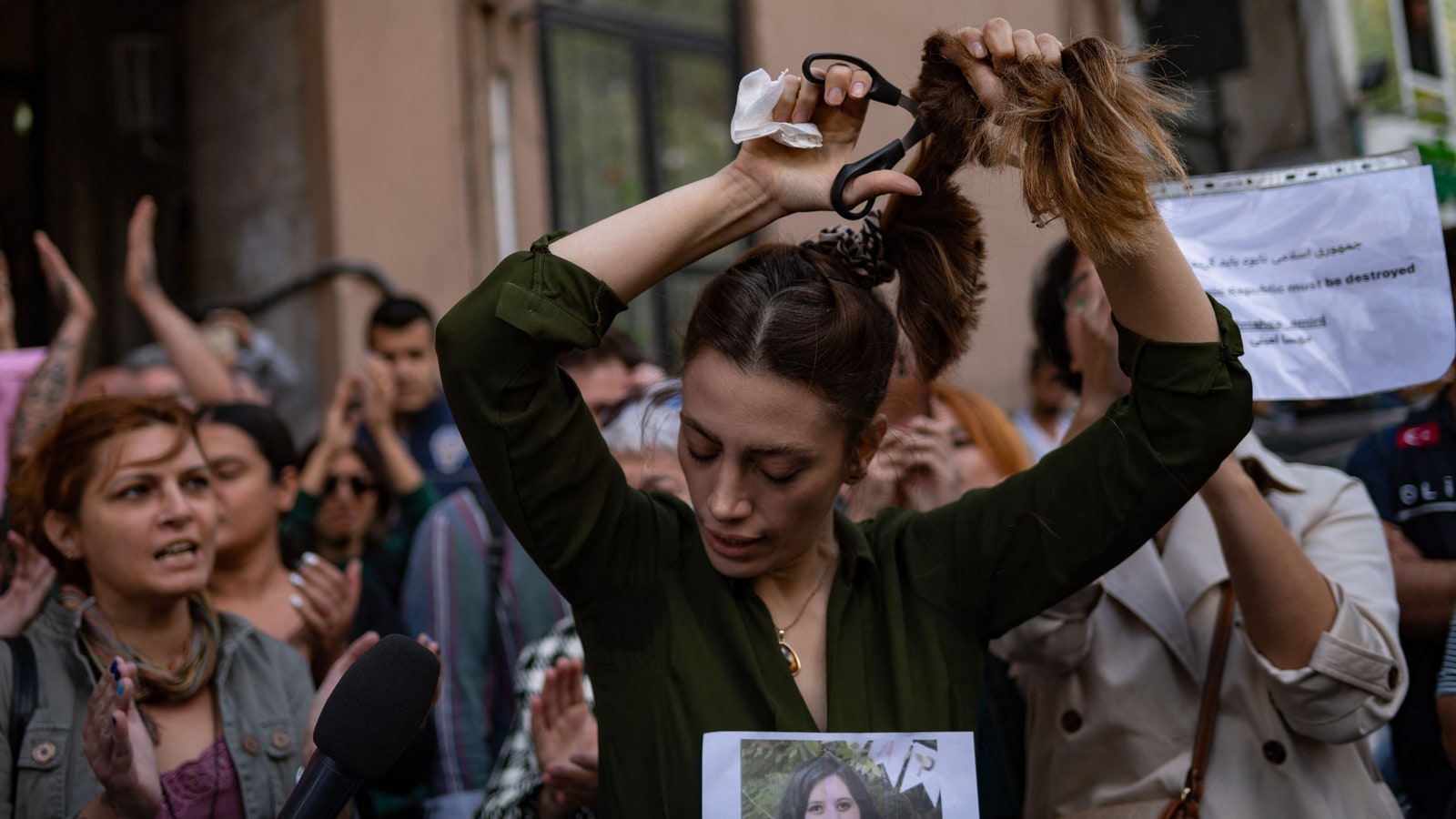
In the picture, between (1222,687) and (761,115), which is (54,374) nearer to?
(761,115)

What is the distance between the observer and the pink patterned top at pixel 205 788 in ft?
7.93

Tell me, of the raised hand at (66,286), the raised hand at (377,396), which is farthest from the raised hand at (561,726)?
the raised hand at (66,286)

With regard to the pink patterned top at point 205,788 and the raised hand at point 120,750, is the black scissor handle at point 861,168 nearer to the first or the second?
the raised hand at point 120,750

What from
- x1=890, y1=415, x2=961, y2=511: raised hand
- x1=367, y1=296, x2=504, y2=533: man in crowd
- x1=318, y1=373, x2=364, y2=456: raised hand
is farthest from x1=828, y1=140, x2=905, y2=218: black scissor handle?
x1=367, y1=296, x2=504, y2=533: man in crowd

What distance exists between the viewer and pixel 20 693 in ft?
7.68

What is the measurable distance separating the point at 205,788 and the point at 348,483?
71.7 inches

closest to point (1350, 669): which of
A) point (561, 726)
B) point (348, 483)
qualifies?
point (561, 726)

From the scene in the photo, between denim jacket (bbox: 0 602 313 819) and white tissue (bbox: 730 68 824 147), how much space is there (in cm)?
161

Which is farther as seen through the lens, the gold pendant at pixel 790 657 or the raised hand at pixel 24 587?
the raised hand at pixel 24 587

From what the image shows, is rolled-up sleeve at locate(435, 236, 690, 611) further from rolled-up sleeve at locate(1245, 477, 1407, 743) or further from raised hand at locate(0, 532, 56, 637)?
raised hand at locate(0, 532, 56, 637)

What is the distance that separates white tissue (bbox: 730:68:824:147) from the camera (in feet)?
5.96

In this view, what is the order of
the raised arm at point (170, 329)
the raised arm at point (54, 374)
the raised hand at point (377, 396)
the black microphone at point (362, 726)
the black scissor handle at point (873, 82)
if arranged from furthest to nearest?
the raised arm at point (170, 329) < the raised hand at point (377, 396) < the raised arm at point (54, 374) < the black scissor handle at point (873, 82) < the black microphone at point (362, 726)

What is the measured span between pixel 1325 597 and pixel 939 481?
0.92 metres

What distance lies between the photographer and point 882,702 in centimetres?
188
